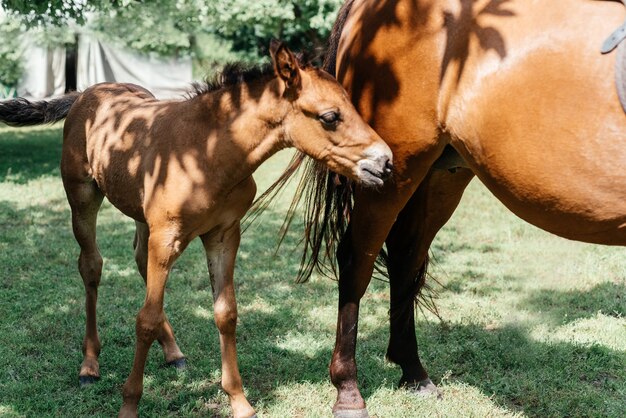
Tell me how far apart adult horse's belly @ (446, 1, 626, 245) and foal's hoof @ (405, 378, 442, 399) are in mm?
1339

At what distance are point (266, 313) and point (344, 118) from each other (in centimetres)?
250

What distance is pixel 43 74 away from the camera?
2378cm

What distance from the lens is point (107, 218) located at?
795cm

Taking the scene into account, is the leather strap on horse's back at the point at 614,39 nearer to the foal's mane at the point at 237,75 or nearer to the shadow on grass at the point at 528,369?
the foal's mane at the point at 237,75

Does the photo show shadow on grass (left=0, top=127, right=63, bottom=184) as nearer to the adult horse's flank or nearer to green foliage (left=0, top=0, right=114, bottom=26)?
green foliage (left=0, top=0, right=114, bottom=26)

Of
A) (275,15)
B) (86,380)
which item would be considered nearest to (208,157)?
(86,380)

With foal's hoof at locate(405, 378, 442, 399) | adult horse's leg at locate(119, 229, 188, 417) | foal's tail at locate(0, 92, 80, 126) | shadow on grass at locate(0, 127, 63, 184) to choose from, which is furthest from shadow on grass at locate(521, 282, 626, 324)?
shadow on grass at locate(0, 127, 63, 184)

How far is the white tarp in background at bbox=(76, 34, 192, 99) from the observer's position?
24266 millimetres

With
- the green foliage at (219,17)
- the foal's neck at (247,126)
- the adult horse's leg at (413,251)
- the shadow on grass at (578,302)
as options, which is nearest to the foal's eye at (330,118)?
the foal's neck at (247,126)

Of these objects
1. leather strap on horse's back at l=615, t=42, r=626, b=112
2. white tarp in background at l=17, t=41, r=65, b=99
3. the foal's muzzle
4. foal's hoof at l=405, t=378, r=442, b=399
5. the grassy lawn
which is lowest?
white tarp in background at l=17, t=41, r=65, b=99

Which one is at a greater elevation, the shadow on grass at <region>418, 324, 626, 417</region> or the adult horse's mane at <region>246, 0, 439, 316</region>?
the adult horse's mane at <region>246, 0, 439, 316</region>

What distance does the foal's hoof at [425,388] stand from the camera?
381cm

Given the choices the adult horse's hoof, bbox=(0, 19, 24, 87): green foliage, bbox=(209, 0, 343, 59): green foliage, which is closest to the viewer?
the adult horse's hoof

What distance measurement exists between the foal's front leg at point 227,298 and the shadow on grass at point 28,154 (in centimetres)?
725
